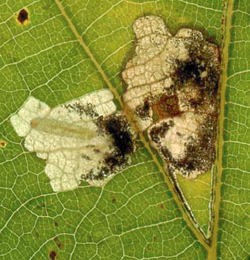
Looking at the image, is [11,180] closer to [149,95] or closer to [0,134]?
[0,134]

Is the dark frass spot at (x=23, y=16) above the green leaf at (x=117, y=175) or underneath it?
above

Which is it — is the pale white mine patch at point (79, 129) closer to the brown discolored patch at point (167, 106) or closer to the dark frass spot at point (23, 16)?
the brown discolored patch at point (167, 106)

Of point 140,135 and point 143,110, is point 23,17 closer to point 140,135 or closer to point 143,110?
point 143,110

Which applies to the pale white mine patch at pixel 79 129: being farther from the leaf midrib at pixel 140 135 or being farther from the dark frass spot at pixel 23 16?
the dark frass spot at pixel 23 16

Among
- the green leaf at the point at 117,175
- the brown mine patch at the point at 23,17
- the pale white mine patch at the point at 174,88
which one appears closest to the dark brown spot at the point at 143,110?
the pale white mine patch at the point at 174,88

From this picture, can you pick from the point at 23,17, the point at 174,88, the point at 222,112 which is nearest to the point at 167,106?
the point at 174,88

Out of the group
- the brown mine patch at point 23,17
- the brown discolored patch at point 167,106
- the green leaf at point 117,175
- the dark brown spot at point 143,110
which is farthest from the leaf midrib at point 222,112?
the brown mine patch at point 23,17
